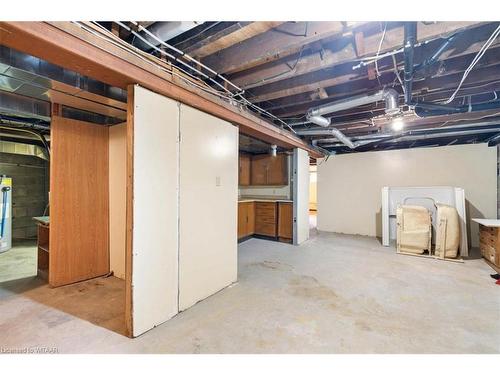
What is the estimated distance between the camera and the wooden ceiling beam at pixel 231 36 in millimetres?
1611

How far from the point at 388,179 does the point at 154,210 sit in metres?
5.53

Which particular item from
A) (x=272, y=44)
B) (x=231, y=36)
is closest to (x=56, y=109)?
(x=231, y=36)

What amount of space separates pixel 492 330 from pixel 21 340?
377cm

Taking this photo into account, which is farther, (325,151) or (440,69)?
(325,151)

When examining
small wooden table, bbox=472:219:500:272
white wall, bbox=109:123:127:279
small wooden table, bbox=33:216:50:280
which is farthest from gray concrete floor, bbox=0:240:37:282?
small wooden table, bbox=472:219:500:272

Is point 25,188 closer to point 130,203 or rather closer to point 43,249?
point 43,249

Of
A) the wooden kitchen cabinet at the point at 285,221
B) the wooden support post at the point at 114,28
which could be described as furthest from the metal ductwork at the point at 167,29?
the wooden kitchen cabinet at the point at 285,221

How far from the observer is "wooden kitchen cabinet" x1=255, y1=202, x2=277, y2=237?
5.21m

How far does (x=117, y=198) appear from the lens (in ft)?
9.99

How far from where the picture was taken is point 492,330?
190 cm

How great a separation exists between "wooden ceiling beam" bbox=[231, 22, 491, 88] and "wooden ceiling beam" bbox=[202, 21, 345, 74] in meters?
0.12

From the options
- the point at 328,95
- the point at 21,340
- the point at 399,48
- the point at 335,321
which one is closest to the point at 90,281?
the point at 21,340

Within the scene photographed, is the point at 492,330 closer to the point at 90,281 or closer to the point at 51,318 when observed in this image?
the point at 51,318
